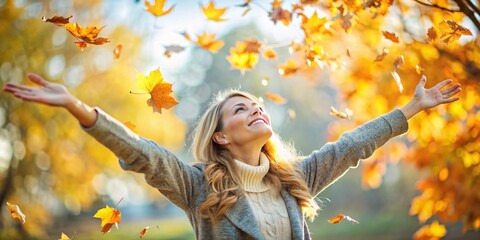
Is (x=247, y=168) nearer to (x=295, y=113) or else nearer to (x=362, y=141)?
→ (x=362, y=141)

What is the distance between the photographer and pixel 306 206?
2609 millimetres

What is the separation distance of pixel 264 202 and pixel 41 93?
44.0 inches

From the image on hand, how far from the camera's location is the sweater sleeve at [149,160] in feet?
6.50

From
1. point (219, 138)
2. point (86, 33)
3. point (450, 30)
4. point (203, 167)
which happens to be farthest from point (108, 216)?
point (450, 30)

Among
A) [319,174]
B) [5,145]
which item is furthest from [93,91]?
[319,174]

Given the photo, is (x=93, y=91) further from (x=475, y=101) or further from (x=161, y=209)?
(x=161, y=209)

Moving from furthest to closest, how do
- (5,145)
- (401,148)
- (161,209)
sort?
(161,209)
(5,145)
(401,148)

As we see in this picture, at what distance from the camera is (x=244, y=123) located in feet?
8.55

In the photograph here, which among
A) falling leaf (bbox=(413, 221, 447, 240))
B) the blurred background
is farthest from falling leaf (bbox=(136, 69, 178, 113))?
falling leaf (bbox=(413, 221, 447, 240))

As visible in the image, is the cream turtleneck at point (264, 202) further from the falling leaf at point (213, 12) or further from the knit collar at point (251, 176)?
the falling leaf at point (213, 12)

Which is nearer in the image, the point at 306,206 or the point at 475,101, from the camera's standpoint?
the point at 306,206

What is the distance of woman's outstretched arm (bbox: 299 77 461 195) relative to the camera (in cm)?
267

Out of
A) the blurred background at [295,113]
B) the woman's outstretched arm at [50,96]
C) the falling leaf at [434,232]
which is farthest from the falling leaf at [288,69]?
the falling leaf at [434,232]

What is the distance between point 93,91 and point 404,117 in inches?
339
